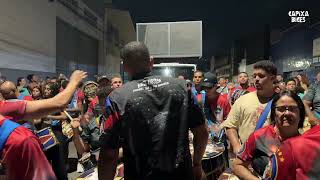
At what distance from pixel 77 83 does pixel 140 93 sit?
0.49m

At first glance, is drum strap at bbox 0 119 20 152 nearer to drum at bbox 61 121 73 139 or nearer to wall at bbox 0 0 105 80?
drum at bbox 61 121 73 139

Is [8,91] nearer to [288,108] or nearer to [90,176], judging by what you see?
[90,176]

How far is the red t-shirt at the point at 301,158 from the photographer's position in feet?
8.27

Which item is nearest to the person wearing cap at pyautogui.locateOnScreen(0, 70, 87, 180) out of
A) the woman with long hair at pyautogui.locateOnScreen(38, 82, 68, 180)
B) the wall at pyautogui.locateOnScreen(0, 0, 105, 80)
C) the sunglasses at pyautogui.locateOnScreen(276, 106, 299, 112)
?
the sunglasses at pyautogui.locateOnScreen(276, 106, 299, 112)

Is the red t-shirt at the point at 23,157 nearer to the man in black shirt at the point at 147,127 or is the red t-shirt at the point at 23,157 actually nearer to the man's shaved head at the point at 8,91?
the man in black shirt at the point at 147,127

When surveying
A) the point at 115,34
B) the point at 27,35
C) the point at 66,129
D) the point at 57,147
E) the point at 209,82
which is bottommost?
the point at 57,147

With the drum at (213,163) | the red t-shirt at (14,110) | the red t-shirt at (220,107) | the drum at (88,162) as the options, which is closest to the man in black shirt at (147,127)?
the red t-shirt at (14,110)

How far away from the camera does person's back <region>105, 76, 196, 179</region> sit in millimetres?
3543

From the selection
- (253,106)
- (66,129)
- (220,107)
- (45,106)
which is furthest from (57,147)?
(45,106)

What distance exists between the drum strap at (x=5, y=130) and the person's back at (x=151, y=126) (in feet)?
3.80

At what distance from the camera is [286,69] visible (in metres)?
32.3

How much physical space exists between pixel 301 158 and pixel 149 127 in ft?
4.20

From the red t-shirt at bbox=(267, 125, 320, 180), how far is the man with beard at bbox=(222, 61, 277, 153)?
231cm

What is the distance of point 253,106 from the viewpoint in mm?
5246
